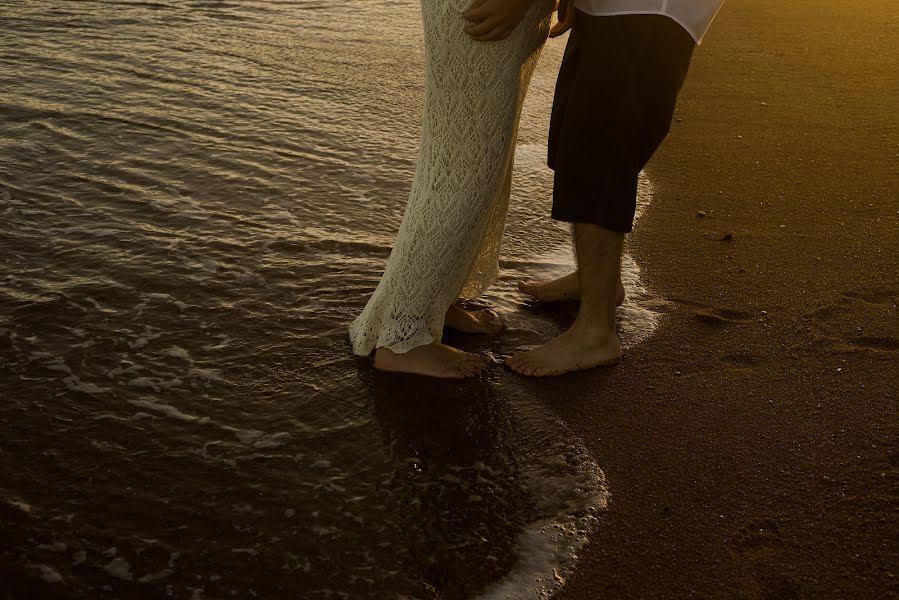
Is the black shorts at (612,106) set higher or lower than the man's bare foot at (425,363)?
higher

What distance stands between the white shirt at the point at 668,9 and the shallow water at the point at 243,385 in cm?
105

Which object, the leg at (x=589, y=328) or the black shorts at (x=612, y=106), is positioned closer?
the black shorts at (x=612, y=106)

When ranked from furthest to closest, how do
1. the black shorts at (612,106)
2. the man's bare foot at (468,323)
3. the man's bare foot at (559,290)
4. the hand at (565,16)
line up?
the man's bare foot at (559,290), the man's bare foot at (468,323), the hand at (565,16), the black shorts at (612,106)

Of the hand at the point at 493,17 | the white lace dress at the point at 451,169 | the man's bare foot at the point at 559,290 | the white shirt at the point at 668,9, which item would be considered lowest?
the man's bare foot at the point at 559,290

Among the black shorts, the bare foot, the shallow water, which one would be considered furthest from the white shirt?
the shallow water

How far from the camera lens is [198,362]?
2.64 metres

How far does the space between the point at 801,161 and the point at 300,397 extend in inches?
120

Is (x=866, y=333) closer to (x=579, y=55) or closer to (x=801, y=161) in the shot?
(x=579, y=55)

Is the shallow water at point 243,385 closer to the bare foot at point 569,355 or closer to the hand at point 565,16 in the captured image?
the bare foot at point 569,355

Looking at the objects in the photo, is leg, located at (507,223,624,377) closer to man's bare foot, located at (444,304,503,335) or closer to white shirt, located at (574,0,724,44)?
man's bare foot, located at (444,304,503,335)

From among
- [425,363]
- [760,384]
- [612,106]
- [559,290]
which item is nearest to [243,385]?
[425,363]

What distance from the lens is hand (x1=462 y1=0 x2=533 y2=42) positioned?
2.23 meters

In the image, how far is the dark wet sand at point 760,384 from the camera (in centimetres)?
194

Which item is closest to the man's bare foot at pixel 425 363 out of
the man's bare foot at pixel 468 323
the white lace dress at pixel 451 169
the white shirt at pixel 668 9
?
the white lace dress at pixel 451 169
